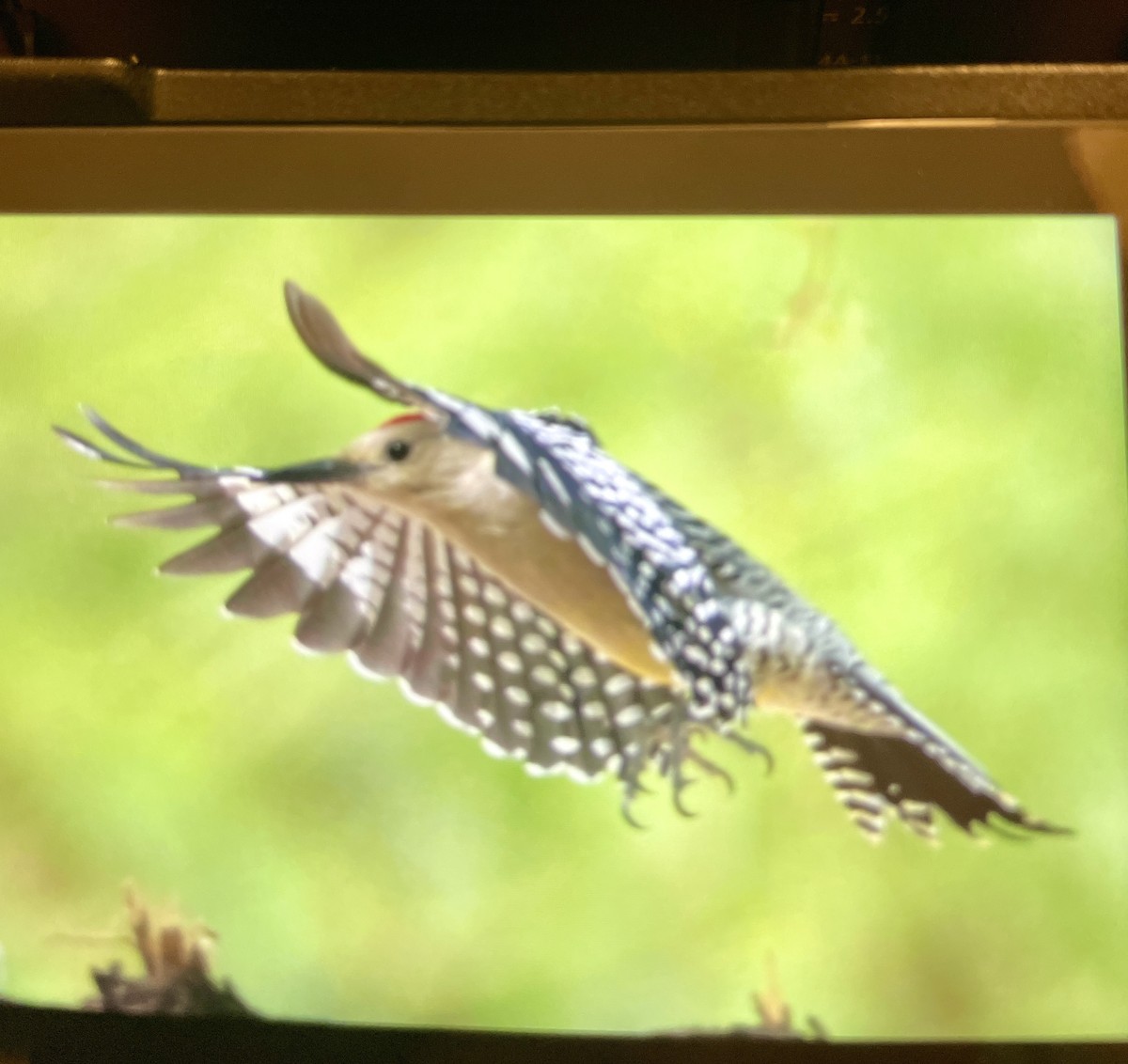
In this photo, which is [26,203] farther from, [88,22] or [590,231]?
[590,231]

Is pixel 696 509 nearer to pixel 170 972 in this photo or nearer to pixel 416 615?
pixel 416 615

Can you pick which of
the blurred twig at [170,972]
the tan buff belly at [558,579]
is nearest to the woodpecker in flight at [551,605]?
the tan buff belly at [558,579]

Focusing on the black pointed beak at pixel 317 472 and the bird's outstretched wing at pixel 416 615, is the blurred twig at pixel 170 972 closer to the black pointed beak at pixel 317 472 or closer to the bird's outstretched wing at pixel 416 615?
the bird's outstretched wing at pixel 416 615

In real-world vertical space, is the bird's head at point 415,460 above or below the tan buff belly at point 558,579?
above

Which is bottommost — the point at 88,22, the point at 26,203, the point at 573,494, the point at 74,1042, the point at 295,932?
the point at 74,1042

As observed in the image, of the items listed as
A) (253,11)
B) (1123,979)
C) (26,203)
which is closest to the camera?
(1123,979)

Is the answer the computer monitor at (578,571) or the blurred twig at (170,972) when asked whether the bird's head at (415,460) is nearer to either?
the computer monitor at (578,571)

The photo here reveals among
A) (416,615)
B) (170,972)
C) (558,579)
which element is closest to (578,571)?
(558,579)

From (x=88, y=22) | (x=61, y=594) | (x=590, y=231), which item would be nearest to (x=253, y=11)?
(x=88, y=22)
